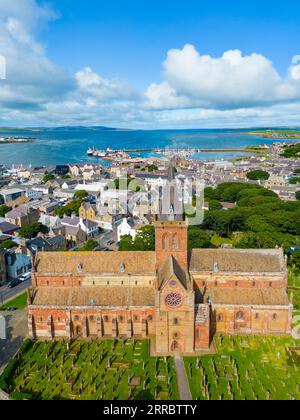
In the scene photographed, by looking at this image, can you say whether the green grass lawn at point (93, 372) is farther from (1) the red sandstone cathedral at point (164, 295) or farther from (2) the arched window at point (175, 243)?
(2) the arched window at point (175, 243)

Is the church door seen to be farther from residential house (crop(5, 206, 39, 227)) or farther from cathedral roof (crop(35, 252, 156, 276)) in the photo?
residential house (crop(5, 206, 39, 227))

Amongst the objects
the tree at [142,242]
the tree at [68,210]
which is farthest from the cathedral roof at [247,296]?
the tree at [68,210]

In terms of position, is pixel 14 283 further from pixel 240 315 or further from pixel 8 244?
pixel 240 315

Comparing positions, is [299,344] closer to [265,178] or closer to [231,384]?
[231,384]

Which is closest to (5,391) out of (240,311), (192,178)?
(240,311)

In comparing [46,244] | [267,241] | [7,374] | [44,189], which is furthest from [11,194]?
[7,374]
